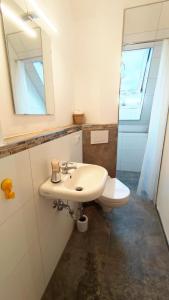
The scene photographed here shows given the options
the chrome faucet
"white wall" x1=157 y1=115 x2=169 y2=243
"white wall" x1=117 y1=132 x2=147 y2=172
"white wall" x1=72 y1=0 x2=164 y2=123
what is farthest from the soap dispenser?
"white wall" x1=117 y1=132 x2=147 y2=172

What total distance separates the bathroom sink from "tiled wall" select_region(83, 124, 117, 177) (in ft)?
1.93

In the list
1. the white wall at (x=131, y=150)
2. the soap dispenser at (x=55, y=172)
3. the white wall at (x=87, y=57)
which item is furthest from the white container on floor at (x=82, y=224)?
the white wall at (x=131, y=150)

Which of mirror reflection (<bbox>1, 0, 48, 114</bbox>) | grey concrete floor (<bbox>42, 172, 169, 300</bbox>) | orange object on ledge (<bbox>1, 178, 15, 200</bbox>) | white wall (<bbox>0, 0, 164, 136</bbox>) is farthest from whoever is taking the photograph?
white wall (<bbox>0, 0, 164, 136</bbox>)

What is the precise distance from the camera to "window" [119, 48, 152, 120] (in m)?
2.17

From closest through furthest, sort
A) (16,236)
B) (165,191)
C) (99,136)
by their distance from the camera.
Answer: (16,236)
(165,191)
(99,136)

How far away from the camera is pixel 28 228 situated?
2.83ft

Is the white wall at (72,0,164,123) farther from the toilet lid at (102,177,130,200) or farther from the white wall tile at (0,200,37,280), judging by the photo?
the white wall tile at (0,200,37,280)

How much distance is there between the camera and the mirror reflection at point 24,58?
32.8 inches

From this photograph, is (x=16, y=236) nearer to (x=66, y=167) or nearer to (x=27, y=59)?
(x=66, y=167)

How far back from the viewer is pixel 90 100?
183 cm

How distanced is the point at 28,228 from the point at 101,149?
4.10ft

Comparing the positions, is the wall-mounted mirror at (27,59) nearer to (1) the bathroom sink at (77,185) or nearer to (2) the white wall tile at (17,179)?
(2) the white wall tile at (17,179)

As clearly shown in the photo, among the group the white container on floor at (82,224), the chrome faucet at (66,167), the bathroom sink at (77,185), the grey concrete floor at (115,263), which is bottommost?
the grey concrete floor at (115,263)

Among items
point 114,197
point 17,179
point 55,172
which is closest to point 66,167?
point 55,172
